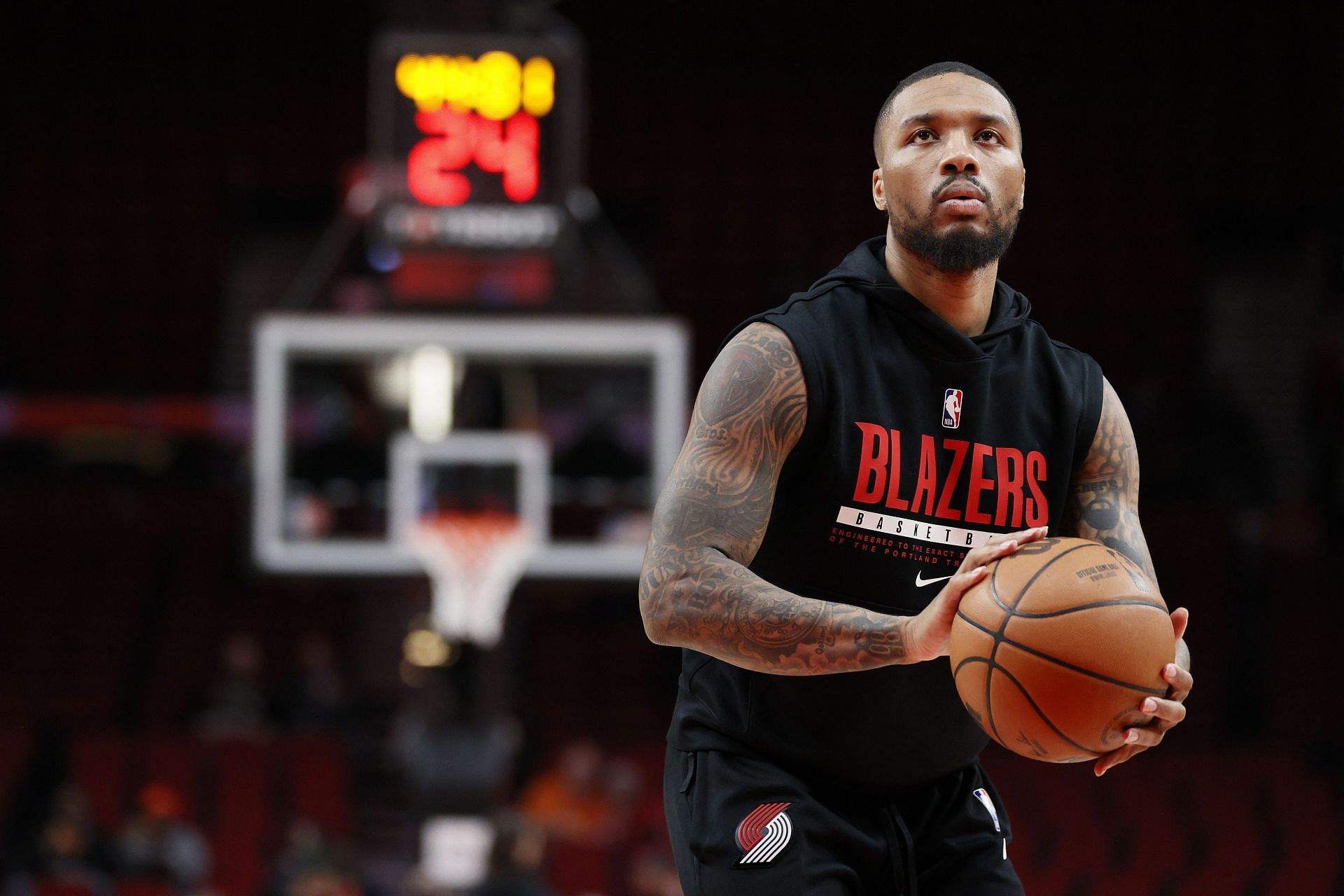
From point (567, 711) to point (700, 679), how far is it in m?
12.9

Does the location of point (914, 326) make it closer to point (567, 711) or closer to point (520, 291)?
point (520, 291)

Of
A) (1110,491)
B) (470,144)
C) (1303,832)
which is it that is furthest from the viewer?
(1303,832)

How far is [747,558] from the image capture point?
2.51m

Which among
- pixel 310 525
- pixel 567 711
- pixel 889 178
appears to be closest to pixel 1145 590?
pixel 889 178

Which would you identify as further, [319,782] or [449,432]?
[319,782]

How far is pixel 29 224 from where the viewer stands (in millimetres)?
17484

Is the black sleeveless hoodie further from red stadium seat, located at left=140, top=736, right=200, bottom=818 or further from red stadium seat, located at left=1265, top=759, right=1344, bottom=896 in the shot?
red stadium seat, located at left=140, top=736, right=200, bottom=818

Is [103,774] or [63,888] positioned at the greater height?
[63,888]

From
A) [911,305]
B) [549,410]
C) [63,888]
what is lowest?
[63,888]

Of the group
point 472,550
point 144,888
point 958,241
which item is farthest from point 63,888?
point 958,241

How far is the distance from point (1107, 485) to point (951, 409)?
37 cm

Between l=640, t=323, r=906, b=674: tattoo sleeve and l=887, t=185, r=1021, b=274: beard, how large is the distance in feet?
0.97

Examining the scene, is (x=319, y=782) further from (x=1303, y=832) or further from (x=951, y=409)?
(x=951, y=409)

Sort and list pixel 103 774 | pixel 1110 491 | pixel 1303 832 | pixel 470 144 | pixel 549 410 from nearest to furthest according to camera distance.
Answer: pixel 1110 491 → pixel 470 144 → pixel 549 410 → pixel 1303 832 → pixel 103 774
